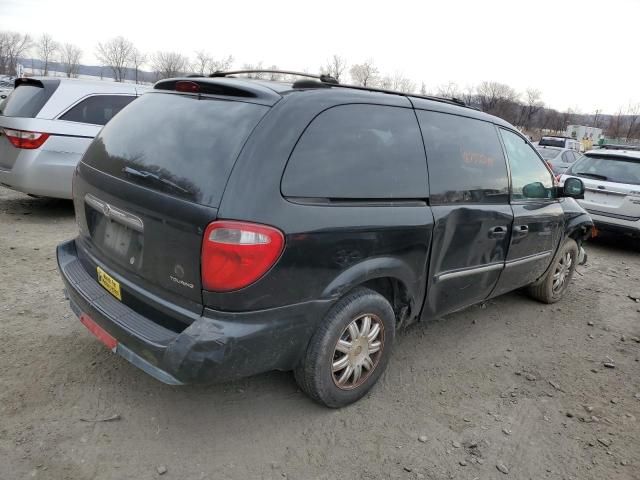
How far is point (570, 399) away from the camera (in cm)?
327

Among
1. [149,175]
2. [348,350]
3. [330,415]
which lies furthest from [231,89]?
[330,415]

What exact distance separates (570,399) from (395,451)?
57.2 inches

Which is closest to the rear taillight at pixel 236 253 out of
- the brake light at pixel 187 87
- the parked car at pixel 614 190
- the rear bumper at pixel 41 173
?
the brake light at pixel 187 87

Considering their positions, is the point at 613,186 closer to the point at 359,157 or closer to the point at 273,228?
the point at 359,157

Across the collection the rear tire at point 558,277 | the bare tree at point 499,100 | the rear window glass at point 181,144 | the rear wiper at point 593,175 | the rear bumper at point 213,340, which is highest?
the bare tree at point 499,100

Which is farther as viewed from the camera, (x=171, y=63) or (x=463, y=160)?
(x=171, y=63)

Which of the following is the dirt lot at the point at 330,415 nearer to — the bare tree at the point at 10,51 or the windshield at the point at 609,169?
the windshield at the point at 609,169

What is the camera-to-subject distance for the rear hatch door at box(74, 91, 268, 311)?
2.23 metres

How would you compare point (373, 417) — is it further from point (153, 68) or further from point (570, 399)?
point (153, 68)

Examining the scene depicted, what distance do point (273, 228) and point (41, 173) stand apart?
16.3 feet

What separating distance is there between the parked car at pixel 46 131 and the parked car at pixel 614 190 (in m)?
6.98

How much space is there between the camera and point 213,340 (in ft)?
7.16

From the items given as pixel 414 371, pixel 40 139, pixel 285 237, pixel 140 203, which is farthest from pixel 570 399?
pixel 40 139

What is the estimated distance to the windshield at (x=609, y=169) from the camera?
7.55 m
